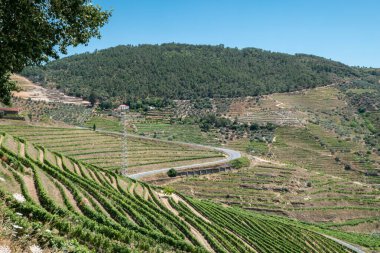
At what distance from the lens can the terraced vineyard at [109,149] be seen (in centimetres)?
8044

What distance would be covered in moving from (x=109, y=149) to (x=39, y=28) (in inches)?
2979

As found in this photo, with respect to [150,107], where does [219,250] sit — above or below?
below

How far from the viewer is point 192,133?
12850cm

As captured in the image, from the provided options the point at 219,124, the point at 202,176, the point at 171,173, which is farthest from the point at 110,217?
the point at 219,124

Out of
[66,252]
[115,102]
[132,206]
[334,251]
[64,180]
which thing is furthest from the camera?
[115,102]

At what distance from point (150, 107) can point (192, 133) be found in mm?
37446

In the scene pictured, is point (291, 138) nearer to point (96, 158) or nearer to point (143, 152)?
point (143, 152)

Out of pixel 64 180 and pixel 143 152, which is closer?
→ pixel 64 180

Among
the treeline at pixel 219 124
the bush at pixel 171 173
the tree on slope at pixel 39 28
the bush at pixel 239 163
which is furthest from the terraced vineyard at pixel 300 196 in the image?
the tree on slope at pixel 39 28

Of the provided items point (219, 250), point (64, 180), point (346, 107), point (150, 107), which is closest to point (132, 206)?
point (64, 180)

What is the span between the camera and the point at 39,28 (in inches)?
659

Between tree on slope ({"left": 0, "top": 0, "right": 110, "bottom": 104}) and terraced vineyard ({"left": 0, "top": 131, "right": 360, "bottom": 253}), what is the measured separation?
20.3ft

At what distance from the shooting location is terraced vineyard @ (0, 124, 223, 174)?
264ft

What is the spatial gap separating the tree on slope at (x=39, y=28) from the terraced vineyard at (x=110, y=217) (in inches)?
244
